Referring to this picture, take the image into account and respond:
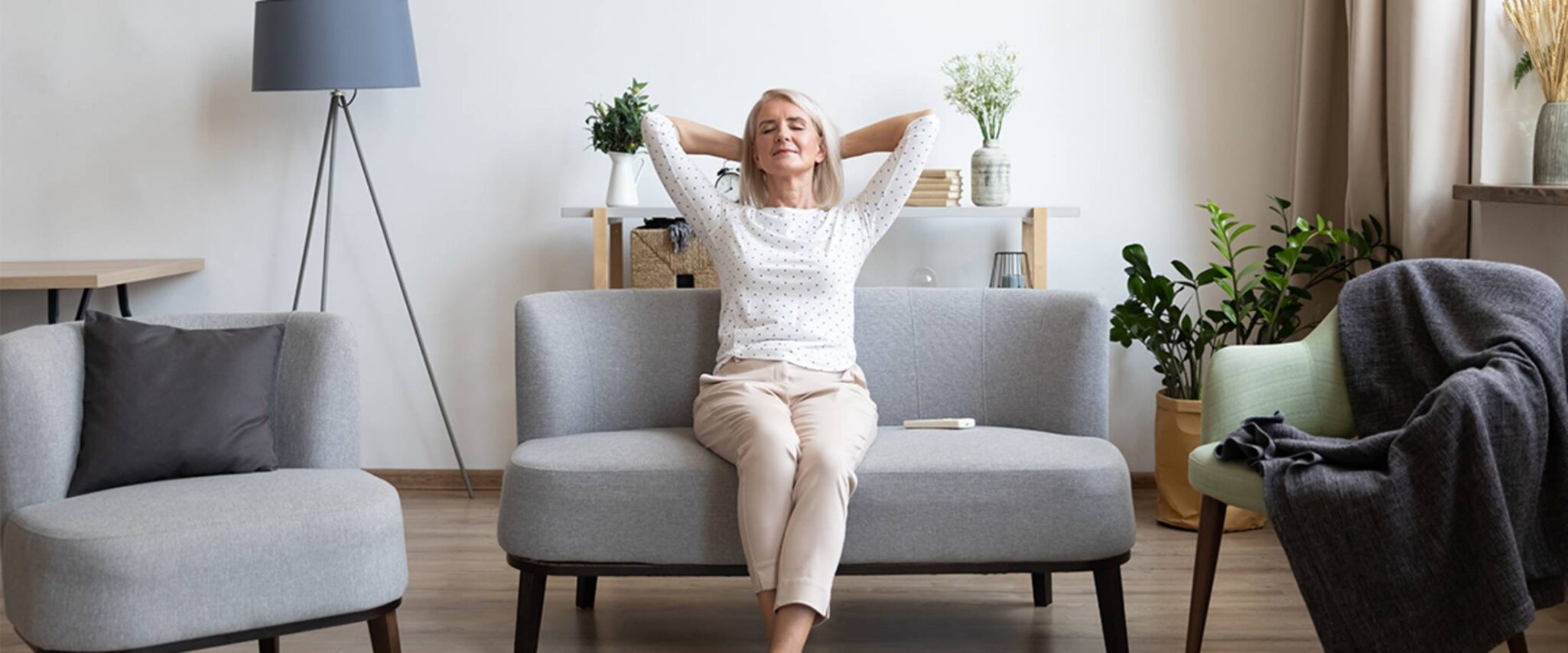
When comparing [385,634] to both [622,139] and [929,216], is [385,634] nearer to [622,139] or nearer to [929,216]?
[622,139]

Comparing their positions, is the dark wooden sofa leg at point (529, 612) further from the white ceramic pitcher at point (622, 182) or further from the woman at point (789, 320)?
the white ceramic pitcher at point (622, 182)

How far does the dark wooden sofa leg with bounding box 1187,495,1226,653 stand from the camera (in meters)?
2.60

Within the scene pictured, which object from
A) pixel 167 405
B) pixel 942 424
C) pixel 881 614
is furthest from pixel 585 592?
pixel 167 405

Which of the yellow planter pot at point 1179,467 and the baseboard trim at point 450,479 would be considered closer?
the yellow planter pot at point 1179,467

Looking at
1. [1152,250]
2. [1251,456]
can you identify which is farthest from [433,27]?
[1251,456]

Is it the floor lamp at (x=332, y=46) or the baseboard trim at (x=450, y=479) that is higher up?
the floor lamp at (x=332, y=46)

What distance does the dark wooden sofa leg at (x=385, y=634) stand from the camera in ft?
7.91

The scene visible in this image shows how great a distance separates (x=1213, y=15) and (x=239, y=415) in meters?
2.86

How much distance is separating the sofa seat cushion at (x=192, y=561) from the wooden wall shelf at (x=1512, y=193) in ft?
7.59

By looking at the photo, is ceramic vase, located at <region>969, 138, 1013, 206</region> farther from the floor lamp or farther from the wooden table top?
the wooden table top

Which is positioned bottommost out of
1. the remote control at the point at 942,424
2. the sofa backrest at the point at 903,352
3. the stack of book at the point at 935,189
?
the remote control at the point at 942,424

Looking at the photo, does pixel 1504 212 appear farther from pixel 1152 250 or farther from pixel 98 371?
pixel 98 371

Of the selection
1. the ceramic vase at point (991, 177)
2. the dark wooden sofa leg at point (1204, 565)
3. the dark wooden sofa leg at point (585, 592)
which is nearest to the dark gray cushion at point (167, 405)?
the dark wooden sofa leg at point (585, 592)

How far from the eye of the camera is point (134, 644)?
7.16 feet
